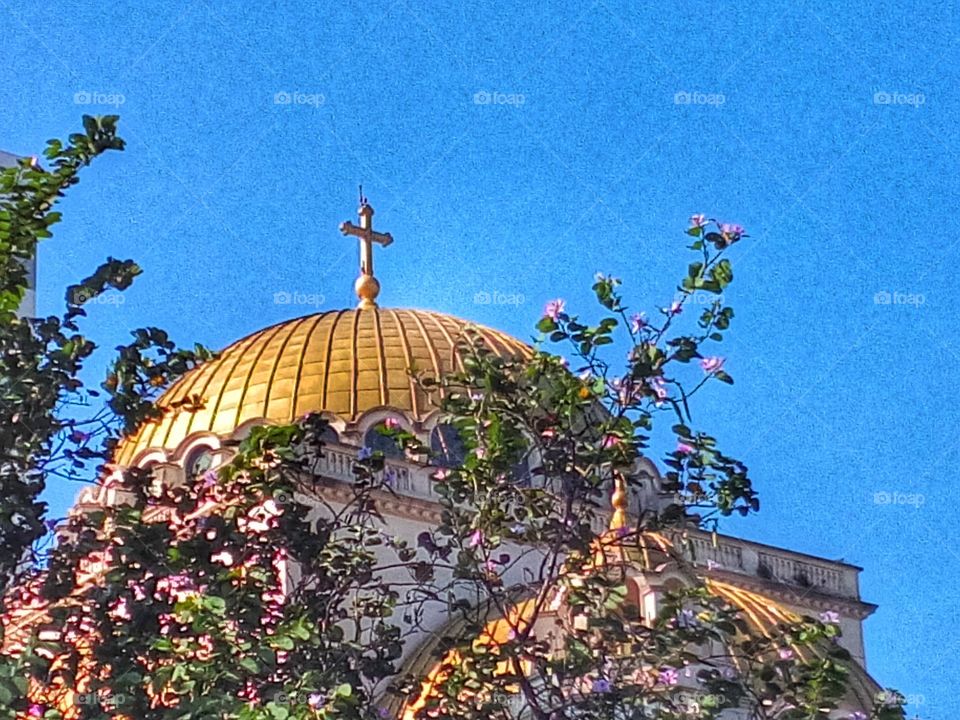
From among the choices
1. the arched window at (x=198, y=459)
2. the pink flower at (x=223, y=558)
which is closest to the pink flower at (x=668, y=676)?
the pink flower at (x=223, y=558)

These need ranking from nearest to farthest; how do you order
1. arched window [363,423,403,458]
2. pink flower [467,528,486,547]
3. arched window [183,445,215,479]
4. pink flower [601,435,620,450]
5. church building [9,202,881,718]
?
pink flower [601,435,620,450], pink flower [467,528,486,547], church building [9,202,881,718], arched window [363,423,403,458], arched window [183,445,215,479]

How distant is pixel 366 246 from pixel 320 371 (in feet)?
10.2

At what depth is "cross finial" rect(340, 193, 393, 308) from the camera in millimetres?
23953

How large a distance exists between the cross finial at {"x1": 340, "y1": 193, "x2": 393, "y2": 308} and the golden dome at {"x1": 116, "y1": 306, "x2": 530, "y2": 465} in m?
0.59

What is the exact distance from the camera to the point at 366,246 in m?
24.3

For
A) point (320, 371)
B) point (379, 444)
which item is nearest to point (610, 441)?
point (379, 444)

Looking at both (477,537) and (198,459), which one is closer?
(477,537)

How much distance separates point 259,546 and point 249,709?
1.49 metres

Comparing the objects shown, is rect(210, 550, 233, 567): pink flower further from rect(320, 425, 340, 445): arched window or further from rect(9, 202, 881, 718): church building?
rect(320, 425, 340, 445): arched window

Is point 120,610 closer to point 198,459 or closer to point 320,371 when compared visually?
point 198,459

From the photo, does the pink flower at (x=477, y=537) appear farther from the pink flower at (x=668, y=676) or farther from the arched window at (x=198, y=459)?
the arched window at (x=198, y=459)

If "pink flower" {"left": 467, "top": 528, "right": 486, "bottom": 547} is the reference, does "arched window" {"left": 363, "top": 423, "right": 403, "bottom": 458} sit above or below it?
above

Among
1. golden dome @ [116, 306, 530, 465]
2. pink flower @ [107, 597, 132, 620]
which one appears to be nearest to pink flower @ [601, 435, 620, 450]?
pink flower @ [107, 597, 132, 620]

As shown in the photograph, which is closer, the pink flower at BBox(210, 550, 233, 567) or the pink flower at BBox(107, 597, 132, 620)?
the pink flower at BBox(107, 597, 132, 620)
